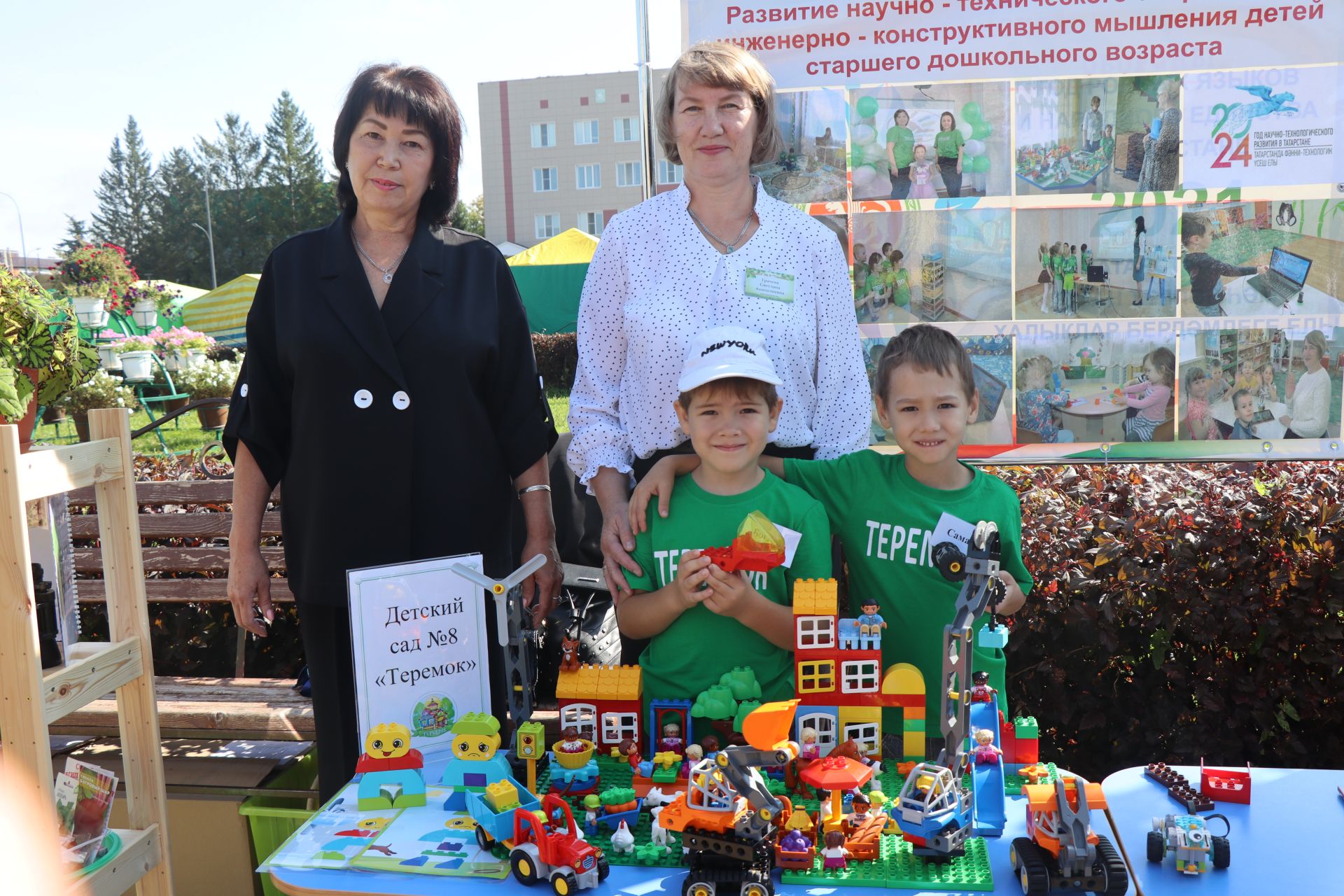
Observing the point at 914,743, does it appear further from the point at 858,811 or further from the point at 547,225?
the point at 547,225

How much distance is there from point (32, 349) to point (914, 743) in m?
2.53

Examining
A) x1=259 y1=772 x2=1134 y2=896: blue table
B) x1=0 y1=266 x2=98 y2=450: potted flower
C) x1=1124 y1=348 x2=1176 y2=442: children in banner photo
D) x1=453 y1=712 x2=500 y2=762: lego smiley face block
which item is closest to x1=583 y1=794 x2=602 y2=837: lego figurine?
x1=259 y1=772 x2=1134 y2=896: blue table

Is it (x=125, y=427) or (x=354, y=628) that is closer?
(x=354, y=628)

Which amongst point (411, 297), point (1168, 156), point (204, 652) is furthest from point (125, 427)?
point (1168, 156)

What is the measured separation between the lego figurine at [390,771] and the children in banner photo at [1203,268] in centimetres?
266

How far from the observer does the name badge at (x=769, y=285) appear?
2455 mm

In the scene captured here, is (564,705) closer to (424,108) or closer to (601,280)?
(601,280)

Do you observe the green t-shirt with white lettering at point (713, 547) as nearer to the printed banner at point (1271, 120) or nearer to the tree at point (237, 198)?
the printed banner at point (1271, 120)

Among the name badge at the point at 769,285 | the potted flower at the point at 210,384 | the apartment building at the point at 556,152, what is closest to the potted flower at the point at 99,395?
the potted flower at the point at 210,384

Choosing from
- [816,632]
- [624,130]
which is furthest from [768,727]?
[624,130]

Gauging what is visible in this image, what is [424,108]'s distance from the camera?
2.42 m

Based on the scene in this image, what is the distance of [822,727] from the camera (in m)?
1.93

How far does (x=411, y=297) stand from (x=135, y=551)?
86cm

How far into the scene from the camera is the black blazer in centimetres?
237
